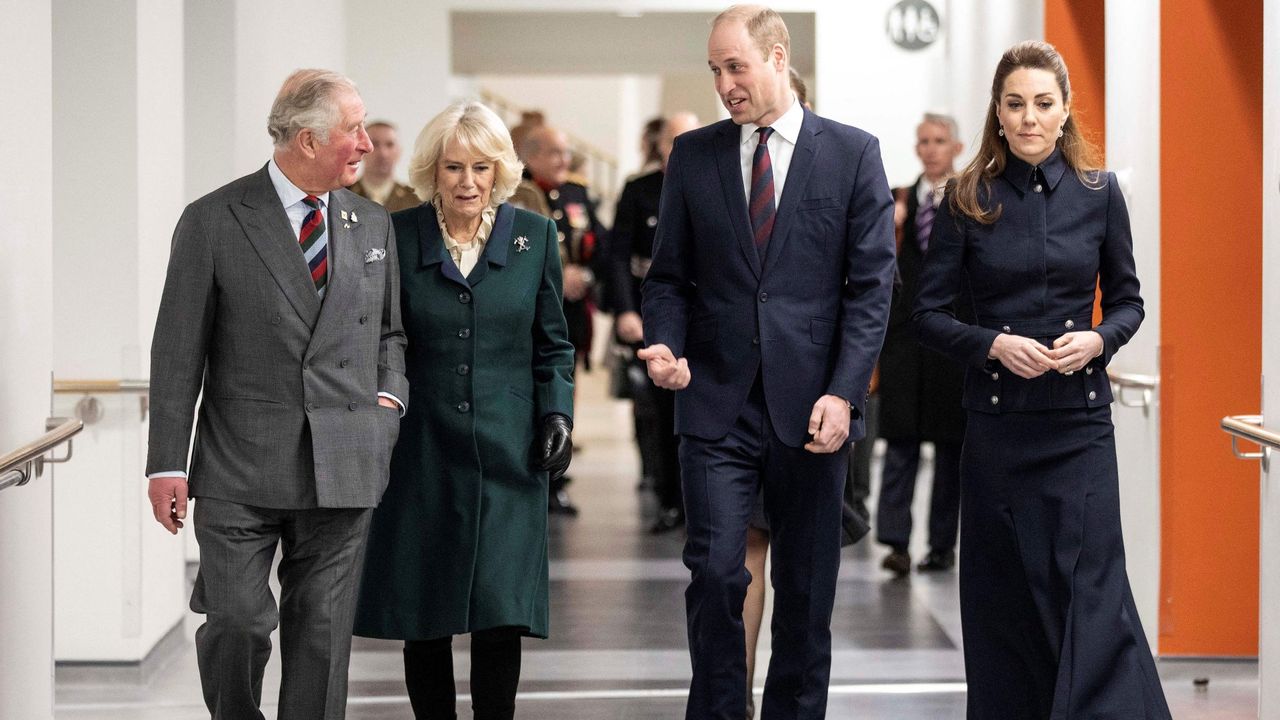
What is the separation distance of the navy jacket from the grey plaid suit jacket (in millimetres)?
1405

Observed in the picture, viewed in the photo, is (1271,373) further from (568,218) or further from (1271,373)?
(568,218)

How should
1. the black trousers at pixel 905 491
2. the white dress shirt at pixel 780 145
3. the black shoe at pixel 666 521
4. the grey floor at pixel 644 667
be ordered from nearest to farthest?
1. the white dress shirt at pixel 780 145
2. the grey floor at pixel 644 667
3. the black trousers at pixel 905 491
4. the black shoe at pixel 666 521

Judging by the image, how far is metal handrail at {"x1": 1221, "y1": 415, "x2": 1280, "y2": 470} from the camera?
4.10 meters

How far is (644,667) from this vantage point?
5.60 metres

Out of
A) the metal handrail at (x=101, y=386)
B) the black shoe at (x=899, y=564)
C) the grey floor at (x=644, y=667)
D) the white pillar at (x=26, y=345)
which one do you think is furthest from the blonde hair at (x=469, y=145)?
the black shoe at (x=899, y=564)

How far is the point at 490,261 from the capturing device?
405 cm

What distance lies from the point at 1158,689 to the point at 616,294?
376 centimetres

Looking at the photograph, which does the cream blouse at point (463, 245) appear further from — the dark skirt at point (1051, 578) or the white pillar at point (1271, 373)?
the white pillar at point (1271, 373)

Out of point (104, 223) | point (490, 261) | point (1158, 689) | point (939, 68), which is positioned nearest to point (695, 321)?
point (490, 261)

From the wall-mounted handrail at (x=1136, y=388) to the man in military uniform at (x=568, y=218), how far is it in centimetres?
336

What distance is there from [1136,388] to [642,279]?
96.9 inches

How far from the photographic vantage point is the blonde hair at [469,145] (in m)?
3.95

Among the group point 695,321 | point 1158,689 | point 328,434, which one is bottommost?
point 1158,689

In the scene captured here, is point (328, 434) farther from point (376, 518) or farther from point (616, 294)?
point (616, 294)
